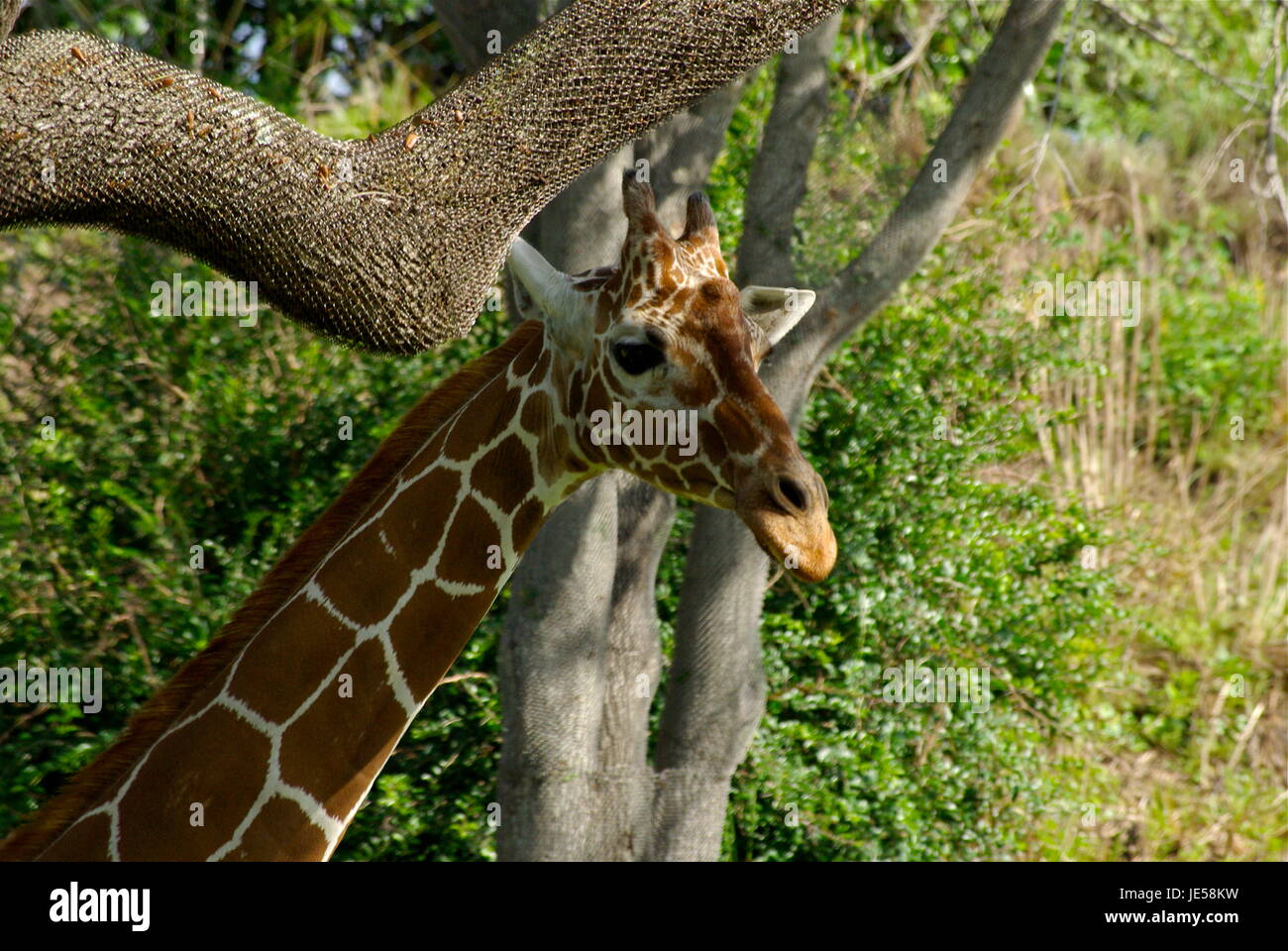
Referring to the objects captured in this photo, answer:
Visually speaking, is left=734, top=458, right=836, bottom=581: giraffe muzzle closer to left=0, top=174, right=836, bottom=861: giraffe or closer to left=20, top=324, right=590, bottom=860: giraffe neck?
left=0, top=174, right=836, bottom=861: giraffe

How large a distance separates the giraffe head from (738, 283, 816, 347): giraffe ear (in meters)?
0.10

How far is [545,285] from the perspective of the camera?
10.5ft

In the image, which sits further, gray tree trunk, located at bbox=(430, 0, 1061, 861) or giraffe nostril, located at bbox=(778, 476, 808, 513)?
gray tree trunk, located at bbox=(430, 0, 1061, 861)

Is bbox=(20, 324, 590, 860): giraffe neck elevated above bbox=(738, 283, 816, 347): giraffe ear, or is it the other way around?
bbox=(738, 283, 816, 347): giraffe ear

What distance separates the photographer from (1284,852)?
6.64 m

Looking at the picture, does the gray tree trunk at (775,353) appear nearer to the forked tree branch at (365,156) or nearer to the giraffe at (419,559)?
the giraffe at (419,559)

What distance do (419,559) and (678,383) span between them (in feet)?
2.39

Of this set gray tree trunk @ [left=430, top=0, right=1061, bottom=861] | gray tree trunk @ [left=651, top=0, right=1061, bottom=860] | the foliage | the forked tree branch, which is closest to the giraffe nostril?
the forked tree branch

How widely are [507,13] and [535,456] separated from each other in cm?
170

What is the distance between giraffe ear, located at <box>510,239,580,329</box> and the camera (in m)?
3.17
